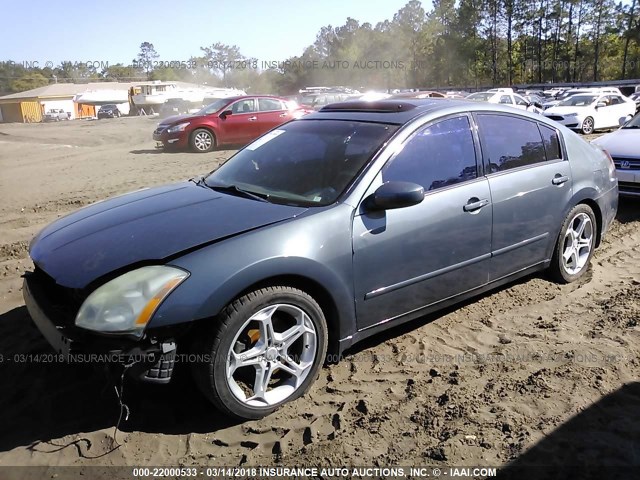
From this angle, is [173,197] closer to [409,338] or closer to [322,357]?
[322,357]

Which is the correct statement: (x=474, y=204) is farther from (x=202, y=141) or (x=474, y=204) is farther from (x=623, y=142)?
(x=202, y=141)

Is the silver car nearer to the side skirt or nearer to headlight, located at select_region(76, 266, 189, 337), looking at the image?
the side skirt

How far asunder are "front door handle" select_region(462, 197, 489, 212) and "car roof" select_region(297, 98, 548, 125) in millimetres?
655

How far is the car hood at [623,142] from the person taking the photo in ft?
23.0

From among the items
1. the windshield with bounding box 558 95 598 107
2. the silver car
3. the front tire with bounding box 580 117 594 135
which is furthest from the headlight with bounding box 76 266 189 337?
the windshield with bounding box 558 95 598 107

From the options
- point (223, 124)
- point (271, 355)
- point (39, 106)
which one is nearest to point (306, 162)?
point (271, 355)

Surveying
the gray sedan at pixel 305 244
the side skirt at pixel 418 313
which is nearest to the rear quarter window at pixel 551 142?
the gray sedan at pixel 305 244

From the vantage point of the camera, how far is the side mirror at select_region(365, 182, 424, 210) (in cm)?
305

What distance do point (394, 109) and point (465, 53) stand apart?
7936cm

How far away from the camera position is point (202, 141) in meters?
14.6

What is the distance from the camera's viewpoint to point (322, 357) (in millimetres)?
2984

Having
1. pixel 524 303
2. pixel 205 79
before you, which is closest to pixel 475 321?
pixel 524 303

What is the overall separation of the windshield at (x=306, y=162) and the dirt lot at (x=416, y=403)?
1.12m

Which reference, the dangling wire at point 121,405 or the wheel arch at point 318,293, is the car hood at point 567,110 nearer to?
the wheel arch at point 318,293
